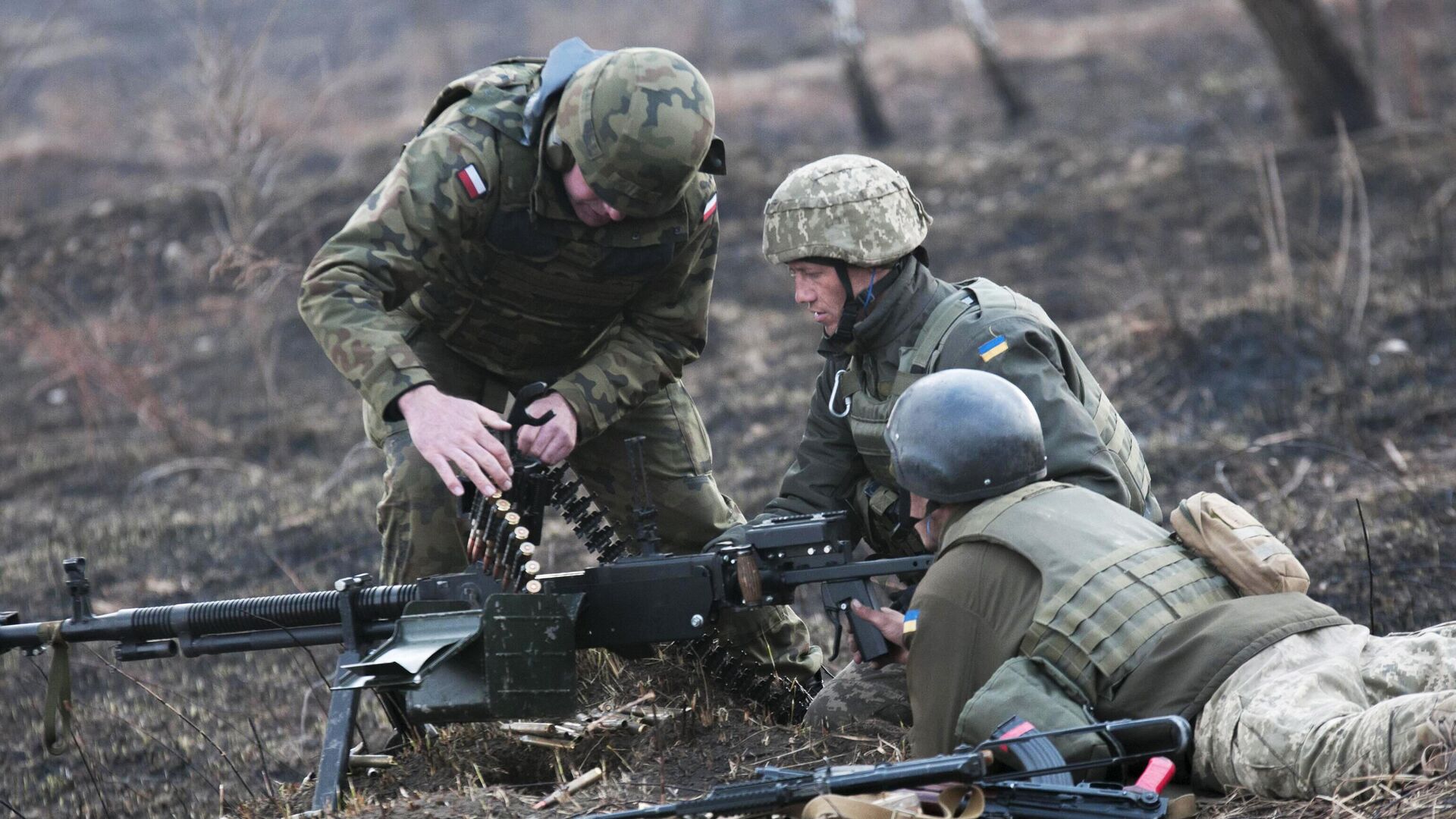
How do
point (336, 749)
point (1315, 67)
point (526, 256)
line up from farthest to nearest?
point (1315, 67)
point (526, 256)
point (336, 749)

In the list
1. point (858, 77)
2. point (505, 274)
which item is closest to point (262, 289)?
point (505, 274)

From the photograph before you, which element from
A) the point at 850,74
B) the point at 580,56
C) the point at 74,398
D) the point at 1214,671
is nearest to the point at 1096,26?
the point at 850,74

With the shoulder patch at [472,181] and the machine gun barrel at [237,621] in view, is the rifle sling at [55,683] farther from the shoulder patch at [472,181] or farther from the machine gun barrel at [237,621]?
the shoulder patch at [472,181]

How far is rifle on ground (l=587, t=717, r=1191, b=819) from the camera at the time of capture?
3.39 metres

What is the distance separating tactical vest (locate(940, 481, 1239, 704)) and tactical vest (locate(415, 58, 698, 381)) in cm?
208

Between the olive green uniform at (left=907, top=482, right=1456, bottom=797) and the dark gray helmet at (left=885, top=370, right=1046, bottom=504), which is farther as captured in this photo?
the dark gray helmet at (left=885, top=370, right=1046, bottom=504)

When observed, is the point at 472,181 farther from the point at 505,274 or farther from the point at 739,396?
the point at 739,396

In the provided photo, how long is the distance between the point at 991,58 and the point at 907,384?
641 inches

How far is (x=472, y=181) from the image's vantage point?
5.37 meters

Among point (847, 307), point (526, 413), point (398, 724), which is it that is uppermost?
point (847, 307)

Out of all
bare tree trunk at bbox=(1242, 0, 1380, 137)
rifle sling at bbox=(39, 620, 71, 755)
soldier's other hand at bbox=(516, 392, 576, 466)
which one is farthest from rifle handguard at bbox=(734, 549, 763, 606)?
bare tree trunk at bbox=(1242, 0, 1380, 137)

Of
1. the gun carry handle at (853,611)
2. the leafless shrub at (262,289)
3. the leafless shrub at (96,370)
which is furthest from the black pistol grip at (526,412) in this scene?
the leafless shrub at (96,370)

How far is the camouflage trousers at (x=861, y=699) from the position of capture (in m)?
→ 5.08

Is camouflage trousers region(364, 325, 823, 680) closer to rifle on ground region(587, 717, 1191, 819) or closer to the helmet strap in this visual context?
the helmet strap
